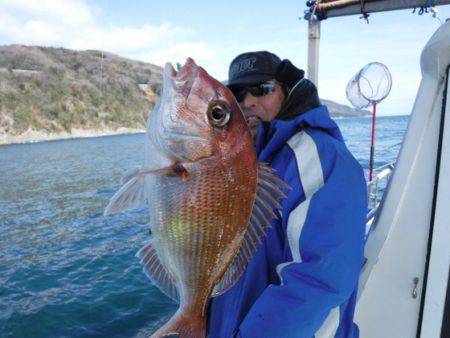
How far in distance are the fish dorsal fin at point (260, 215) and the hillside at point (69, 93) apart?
60513mm

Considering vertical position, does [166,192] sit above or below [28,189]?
above

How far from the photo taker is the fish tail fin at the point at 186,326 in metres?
1.54

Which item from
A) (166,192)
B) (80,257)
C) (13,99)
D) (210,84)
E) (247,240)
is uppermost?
(13,99)

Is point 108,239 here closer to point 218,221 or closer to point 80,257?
point 80,257

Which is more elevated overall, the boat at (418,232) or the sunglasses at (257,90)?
the sunglasses at (257,90)

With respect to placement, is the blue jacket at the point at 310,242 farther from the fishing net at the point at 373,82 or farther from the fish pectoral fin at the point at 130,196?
the fishing net at the point at 373,82

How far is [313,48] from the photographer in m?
4.34

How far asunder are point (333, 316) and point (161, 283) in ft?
2.45

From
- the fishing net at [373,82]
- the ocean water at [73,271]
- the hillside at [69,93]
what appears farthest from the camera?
the hillside at [69,93]

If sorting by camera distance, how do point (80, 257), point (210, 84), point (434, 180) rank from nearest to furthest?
point (210, 84), point (434, 180), point (80, 257)

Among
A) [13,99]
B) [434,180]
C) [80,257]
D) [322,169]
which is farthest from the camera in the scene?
[13,99]

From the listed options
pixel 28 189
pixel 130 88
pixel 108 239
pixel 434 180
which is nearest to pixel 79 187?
pixel 28 189

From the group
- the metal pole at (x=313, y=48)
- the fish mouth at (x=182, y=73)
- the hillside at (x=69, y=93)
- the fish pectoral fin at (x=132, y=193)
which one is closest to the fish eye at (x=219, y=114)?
the fish mouth at (x=182, y=73)

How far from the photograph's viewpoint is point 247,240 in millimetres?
1553
